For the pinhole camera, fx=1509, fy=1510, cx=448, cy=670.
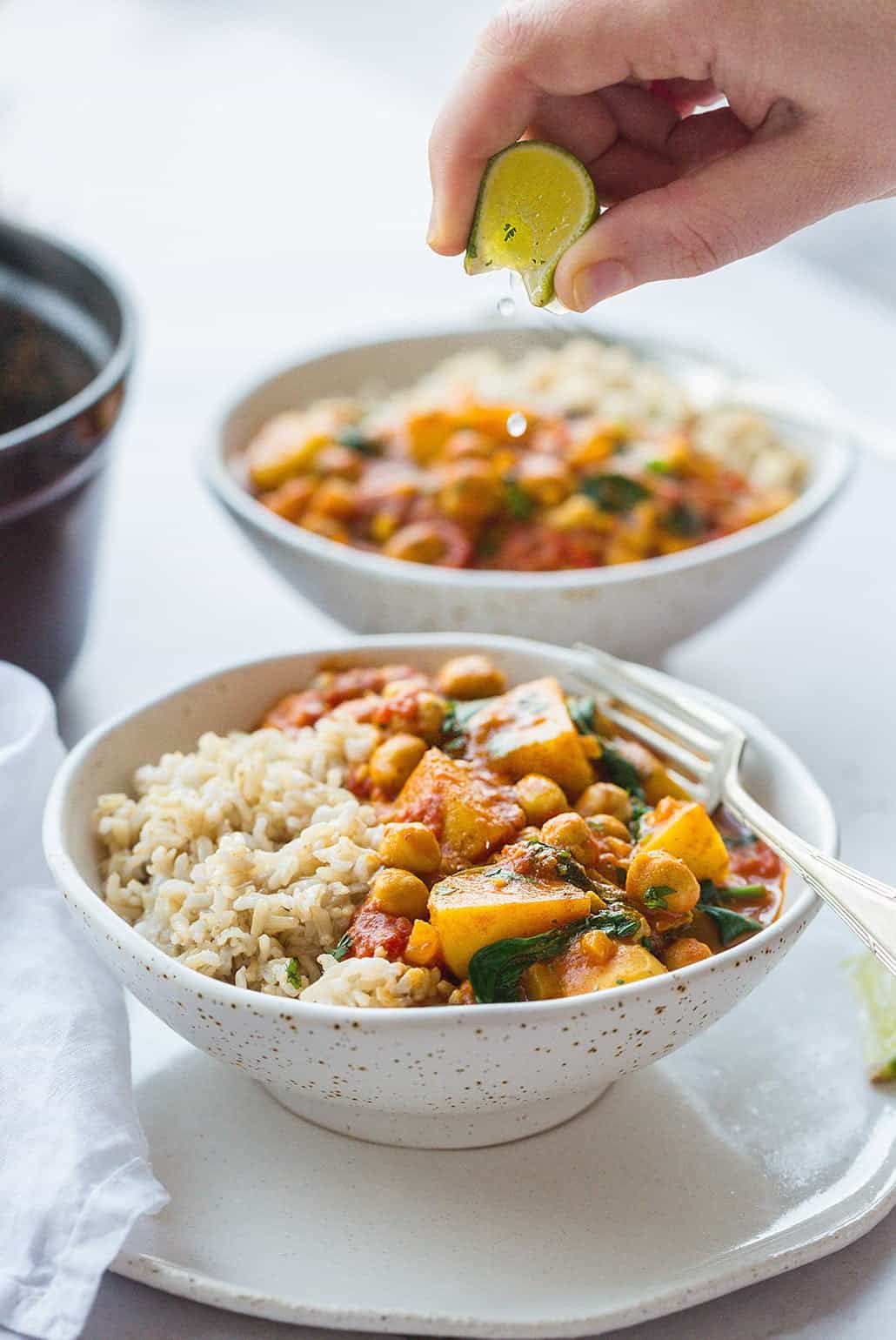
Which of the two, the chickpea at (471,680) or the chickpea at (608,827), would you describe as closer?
the chickpea at (608,827)

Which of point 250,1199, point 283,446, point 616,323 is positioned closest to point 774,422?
point 616,323

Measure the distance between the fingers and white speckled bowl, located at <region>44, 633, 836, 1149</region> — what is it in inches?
29.8

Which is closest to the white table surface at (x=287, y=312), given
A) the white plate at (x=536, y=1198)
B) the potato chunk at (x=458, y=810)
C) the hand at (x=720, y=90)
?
the white plate at (x=536, y=1198)

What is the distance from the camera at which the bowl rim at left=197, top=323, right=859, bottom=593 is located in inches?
87.9

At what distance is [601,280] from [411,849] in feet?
2.03

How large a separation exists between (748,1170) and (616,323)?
184 cm

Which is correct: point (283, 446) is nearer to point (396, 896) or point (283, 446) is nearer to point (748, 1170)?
point (396, 896)

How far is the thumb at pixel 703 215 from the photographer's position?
1.55m

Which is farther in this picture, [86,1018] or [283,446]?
[283,446]

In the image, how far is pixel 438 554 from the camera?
2438 millimetres

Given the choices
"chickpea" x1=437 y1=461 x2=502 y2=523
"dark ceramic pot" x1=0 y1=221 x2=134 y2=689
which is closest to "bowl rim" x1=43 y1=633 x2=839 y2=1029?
"dark ceramic pot" x1=0 y1=221 x2=134 y2=689

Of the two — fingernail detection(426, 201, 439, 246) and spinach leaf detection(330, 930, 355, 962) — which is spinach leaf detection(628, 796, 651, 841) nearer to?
spinach leaf detection(330, 930, 355, 962)

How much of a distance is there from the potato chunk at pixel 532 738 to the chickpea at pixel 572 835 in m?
0.13

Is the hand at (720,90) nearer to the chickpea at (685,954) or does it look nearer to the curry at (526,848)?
the curry at (526,848)
